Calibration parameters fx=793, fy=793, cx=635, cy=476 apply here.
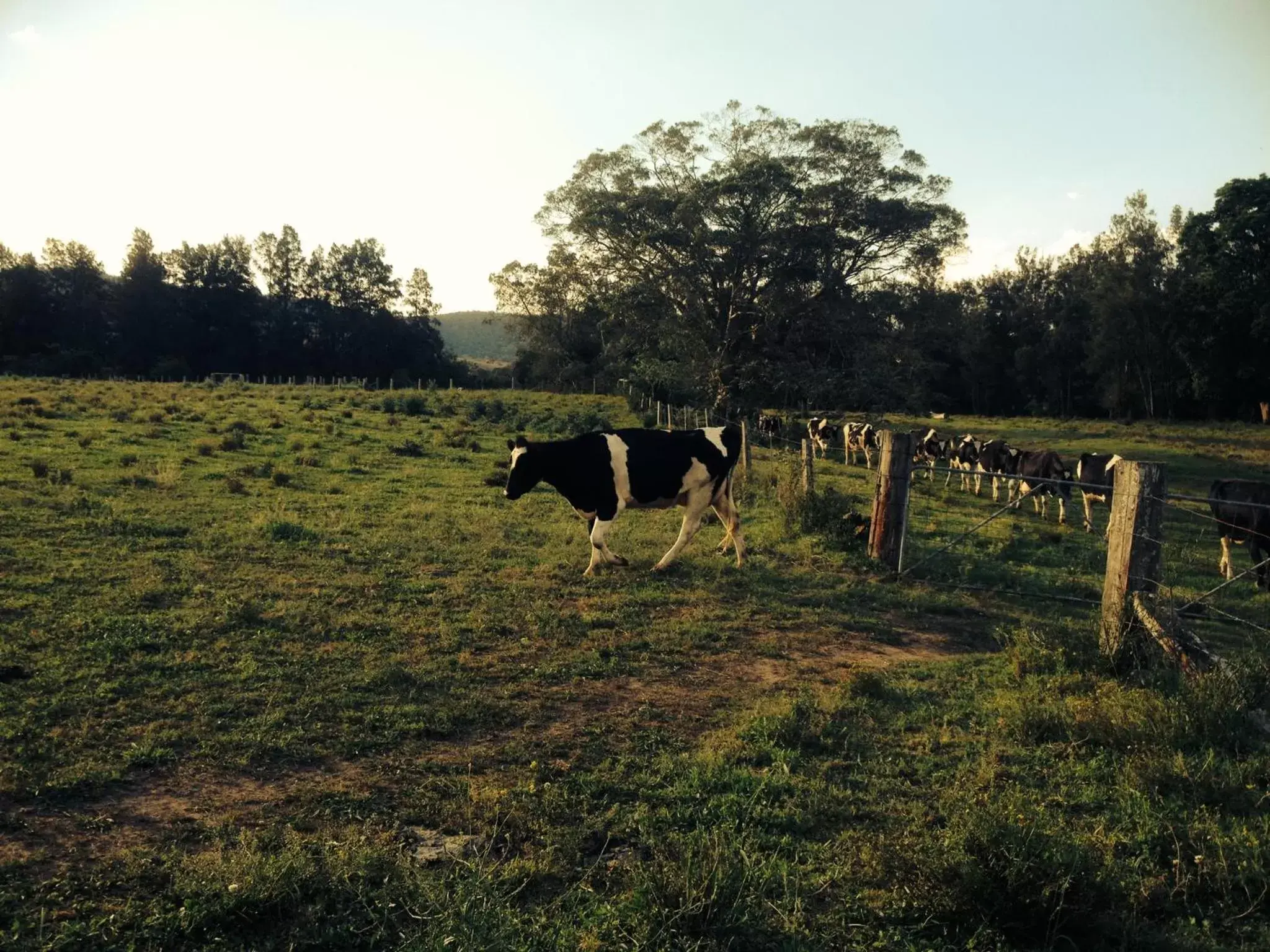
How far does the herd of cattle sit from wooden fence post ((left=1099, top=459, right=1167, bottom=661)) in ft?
1.68

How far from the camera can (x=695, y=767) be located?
16.5 feet

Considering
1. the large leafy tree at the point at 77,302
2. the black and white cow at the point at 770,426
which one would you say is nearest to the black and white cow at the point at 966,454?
the black and white cow at the point at 770,426

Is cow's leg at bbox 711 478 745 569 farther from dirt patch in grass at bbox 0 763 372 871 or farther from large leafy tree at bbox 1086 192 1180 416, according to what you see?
large leafy tree at bbox 1086 192 1180 416

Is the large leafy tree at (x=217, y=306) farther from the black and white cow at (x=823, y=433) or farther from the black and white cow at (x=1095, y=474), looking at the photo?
the black and white cow at (x=1095, y=474)

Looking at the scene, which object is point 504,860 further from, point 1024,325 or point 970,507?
point 1024,325

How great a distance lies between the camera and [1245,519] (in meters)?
11.9

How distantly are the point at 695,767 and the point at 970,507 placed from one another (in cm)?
1490

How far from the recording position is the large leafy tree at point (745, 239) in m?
30.3

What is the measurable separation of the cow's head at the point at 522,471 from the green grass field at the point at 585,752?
810 mm

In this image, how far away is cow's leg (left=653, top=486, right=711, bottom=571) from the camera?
10.5 meters

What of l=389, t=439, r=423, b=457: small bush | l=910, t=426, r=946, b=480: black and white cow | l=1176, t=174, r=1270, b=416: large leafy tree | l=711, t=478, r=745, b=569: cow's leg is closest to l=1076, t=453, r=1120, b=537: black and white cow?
l=910, t=426, r=946, b=480: black and white cow

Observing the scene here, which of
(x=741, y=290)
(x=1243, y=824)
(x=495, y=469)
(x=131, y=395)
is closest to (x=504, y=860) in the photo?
(x=1243, y=824)

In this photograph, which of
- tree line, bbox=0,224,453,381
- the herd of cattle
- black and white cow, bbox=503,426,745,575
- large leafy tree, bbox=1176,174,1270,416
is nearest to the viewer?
black and white cow, bbox=503,426,745,575

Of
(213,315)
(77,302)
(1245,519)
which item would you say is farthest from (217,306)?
(1245,519)
